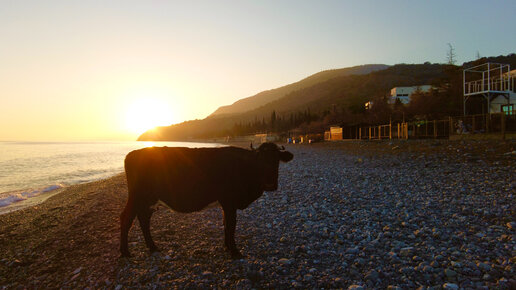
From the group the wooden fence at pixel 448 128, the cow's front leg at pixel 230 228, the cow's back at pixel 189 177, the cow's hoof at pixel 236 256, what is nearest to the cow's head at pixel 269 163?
the cow's back at pixel 189 177

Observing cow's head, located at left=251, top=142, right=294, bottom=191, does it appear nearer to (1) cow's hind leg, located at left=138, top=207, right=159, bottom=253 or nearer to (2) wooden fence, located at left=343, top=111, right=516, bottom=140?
(1) cow's hind leg, located at left=138, top=207, right=159, bottom=253

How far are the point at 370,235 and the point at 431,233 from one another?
4.45 ft

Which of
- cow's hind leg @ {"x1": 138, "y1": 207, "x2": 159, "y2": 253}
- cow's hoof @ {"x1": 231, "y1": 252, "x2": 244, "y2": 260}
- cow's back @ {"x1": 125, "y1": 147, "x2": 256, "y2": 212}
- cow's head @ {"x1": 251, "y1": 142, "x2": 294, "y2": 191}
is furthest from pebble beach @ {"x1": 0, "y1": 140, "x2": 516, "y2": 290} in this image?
cow's head @ {"x1": 251, "y1": 142, "x2": 294, "y2": 191}

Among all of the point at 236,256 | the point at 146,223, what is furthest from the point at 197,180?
the point at 236,256

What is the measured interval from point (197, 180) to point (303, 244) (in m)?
2.69

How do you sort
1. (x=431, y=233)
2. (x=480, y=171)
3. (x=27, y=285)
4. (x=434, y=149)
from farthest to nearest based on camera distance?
(x=434, y=149), (x=480, y=171), (x=431, y=233), (x=27, y=285)

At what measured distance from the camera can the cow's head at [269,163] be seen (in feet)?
19.2

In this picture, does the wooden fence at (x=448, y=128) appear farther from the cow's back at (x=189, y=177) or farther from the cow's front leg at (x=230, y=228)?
the cow's front leg at (x=230, y=228)

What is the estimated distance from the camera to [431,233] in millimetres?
6328

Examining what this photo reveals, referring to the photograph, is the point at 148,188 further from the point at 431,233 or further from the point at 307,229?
the point at 431,233

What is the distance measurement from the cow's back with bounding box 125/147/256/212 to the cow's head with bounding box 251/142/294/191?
24 cm

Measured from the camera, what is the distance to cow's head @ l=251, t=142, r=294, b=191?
5.85 m

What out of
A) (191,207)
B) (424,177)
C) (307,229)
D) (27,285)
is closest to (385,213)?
A: (307,229)

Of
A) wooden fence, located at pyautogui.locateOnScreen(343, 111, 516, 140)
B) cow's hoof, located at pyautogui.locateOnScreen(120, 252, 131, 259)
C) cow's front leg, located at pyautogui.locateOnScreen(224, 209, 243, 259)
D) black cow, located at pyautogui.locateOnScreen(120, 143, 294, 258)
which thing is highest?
wooden fence, located at pyautogui.locateOnScreen(343, 111, 516, 140)
